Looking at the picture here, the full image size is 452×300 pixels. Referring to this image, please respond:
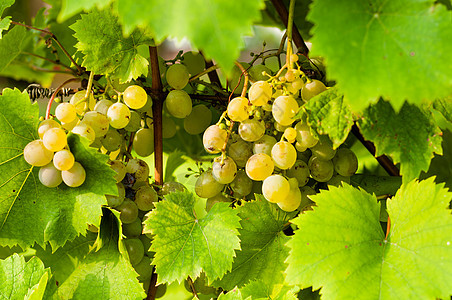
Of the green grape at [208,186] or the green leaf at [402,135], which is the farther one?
the green grape at [208,186]

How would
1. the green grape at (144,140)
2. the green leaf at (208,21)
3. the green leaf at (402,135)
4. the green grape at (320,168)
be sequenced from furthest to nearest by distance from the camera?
the green grape at (144,140)
the green grape at (320,168)
the green leaf at (402,135)
the green leaf at (208,21)

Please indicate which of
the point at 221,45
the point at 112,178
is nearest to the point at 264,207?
the point at 112,178

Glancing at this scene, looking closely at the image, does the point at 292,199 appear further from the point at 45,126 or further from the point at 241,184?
the point at 45,126

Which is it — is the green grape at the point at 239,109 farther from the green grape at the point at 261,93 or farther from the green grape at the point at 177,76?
the green grape at the point at 177,76

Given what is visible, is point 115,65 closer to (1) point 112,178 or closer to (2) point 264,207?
(1) point 112,178

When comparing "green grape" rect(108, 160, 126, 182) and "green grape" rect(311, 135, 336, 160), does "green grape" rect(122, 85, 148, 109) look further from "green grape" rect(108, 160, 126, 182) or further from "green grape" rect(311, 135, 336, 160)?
"green grape" rect(311, 135, 336, 160)

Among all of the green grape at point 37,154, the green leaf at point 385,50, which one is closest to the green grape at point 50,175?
the green grape at point 37,154
